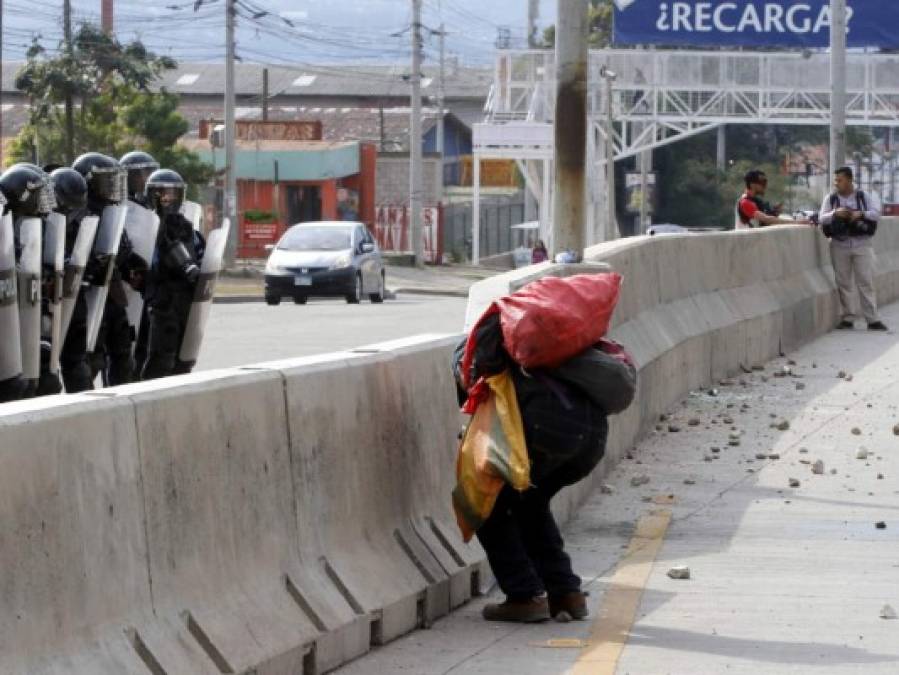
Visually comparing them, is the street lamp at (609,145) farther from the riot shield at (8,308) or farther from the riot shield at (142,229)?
the riot shield at (8,308)

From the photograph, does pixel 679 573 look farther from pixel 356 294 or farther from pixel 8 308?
pixel 356 294

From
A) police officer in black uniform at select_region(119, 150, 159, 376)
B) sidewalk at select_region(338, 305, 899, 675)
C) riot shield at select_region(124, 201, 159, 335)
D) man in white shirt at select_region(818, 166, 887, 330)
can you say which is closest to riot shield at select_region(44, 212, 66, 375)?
riot shield at select_region(124, 201, 159, 335)

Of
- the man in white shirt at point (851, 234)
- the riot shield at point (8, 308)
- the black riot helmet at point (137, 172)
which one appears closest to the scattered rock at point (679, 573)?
the riot shield at point (8, 308)

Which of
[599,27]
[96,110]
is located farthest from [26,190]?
[599,27]

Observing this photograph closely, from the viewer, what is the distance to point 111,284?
1302 centimetres

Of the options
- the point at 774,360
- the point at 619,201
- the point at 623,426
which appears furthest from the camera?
the point at 619,201

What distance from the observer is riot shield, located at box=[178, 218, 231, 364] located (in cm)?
1365

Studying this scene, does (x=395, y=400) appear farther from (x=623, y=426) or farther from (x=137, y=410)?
(x=623, y=426)

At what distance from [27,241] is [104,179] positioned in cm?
149

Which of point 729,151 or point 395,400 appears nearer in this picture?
point 395,400

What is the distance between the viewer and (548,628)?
315 inches

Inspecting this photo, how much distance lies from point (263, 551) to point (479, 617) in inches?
63.3

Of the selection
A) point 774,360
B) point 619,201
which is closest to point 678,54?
point 619,201

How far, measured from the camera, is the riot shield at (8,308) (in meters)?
10.7
